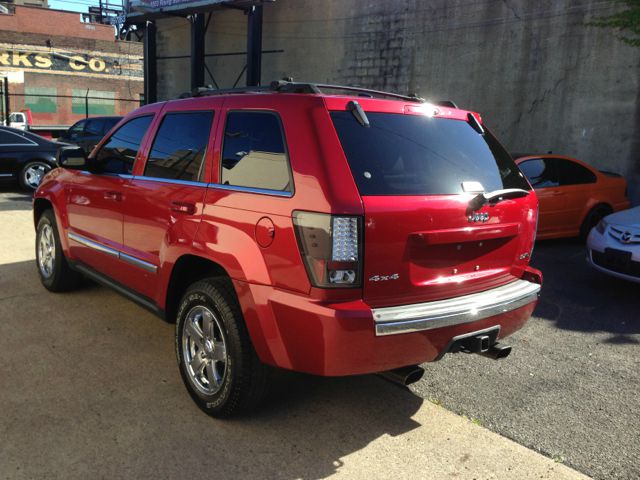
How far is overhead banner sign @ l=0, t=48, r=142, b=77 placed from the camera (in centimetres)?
Result: 4216

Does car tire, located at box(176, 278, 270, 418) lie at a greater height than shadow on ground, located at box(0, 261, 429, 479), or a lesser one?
greater

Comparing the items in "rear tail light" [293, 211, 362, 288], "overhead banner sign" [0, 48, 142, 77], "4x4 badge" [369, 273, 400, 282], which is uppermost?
"overhead banner sign" [0, 48, 142, 77]

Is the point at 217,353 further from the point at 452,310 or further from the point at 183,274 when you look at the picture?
the point at 452,310

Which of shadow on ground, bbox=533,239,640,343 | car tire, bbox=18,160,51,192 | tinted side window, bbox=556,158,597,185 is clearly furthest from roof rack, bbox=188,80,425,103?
car tire, bbox=18,160,51,192

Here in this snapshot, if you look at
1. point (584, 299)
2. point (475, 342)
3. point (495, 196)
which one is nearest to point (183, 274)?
point (475, 342)

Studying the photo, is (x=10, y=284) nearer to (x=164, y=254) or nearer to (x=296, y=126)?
(x=164, y=254)

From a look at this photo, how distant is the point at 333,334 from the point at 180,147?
180 cm

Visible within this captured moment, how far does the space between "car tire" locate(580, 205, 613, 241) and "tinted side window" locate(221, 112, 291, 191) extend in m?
7.42

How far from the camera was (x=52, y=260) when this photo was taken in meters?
5.25

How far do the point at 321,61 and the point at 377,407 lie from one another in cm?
1493

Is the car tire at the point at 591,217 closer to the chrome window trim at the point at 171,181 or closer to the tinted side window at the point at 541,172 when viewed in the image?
the tinted side window at the point at 541,172

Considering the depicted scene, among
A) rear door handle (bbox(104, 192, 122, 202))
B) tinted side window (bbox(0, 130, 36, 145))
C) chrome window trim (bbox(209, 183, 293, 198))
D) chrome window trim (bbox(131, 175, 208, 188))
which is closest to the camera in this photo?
chrome window trim (bbox(209, 183, 293, 198))

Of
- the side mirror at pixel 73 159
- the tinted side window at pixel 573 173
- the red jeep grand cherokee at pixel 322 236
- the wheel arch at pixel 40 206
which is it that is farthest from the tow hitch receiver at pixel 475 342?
the tinted side window at pixel 573 173

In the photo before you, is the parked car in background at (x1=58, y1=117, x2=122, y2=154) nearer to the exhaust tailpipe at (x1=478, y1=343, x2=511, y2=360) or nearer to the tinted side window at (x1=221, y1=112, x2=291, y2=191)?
the tinted side window at (x1=221, y1=112, x2=291, y2=191)
